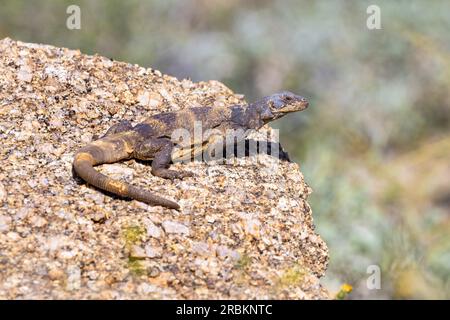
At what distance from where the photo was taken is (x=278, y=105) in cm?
657

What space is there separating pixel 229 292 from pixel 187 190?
1.12m

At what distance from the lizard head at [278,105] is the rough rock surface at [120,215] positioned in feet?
1.46

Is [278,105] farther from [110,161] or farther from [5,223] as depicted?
[5,223]

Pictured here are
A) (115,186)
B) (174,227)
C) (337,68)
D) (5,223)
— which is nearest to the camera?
(5,223)

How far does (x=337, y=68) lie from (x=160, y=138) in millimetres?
8576

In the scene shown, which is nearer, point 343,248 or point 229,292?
point 229,292

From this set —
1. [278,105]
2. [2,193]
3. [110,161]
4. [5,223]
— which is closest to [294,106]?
[278,105]

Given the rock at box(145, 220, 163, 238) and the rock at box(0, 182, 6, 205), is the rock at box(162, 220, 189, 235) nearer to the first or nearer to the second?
the rock at box(145, 220, 163, 238)

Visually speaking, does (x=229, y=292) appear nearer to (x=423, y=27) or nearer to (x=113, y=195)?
(x=113, y=195)

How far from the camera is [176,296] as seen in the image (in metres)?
4.42

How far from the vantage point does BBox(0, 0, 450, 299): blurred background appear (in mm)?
11523

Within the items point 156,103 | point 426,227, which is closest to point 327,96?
point 426,227

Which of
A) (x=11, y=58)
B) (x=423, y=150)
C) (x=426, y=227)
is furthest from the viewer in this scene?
(x=423, y=150)

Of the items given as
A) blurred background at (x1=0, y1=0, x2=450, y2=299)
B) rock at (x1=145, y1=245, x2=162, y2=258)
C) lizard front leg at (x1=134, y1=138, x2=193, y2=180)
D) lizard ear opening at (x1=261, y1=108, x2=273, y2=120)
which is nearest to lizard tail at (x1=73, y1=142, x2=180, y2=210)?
rock at (x1=145, y1=245, x2=162, y2=258)
